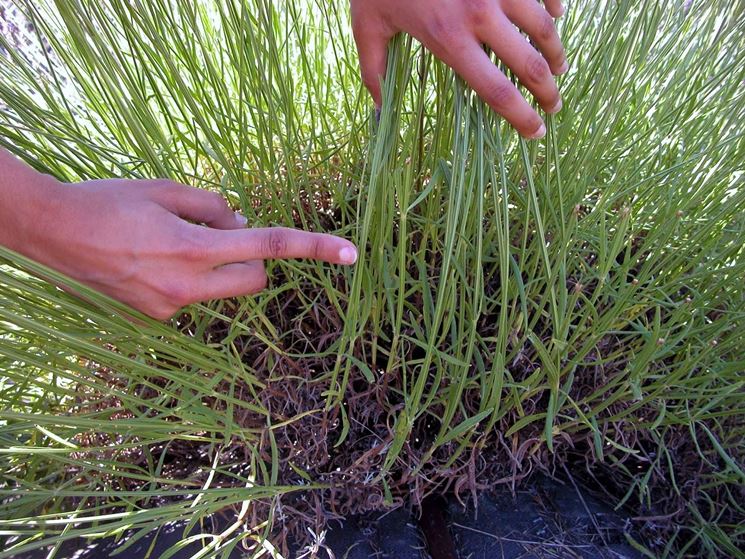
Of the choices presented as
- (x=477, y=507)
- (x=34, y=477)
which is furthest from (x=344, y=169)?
(x=34, y=477)

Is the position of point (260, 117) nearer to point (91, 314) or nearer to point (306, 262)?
point (306, 262)

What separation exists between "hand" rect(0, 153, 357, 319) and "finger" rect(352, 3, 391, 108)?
165 millimetres

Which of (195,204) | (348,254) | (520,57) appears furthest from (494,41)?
(195,204)

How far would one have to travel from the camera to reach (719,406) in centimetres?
76

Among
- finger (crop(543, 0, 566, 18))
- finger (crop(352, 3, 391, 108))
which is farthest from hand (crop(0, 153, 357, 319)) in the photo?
finger (crop(543, 0, 566, 18))

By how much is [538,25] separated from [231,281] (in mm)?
344

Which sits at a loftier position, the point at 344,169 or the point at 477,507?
the point at 344,169

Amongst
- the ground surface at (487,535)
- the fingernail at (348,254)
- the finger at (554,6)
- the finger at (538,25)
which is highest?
the finger at (554,6)

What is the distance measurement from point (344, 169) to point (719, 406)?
55 cm

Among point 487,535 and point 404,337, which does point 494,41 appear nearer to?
point 404,337

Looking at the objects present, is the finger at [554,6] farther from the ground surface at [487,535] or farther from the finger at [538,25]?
the ground surface at [487,535]

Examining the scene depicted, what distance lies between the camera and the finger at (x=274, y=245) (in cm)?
54

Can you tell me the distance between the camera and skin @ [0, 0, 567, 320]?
1.59ft

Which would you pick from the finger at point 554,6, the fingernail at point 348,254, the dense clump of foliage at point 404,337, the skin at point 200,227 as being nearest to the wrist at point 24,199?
A: the skin at point 200,227
